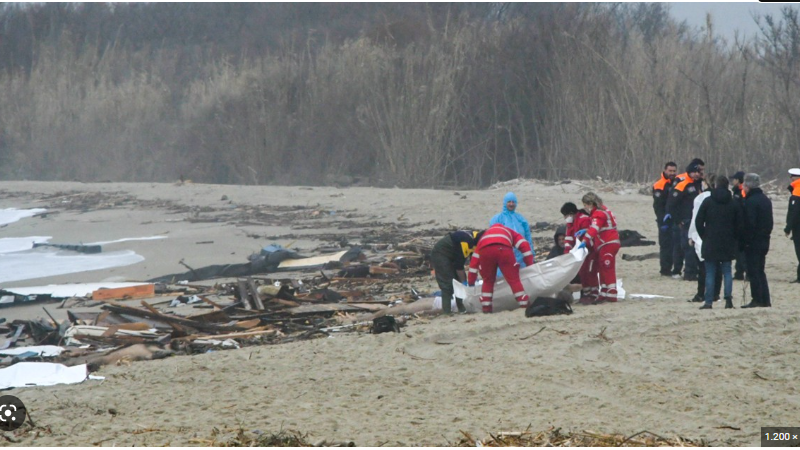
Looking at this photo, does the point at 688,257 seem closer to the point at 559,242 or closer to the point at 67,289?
the point at 559,242

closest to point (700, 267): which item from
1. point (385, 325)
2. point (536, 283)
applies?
point (536, 283)

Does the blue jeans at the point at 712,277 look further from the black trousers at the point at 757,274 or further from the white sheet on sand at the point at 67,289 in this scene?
the white sheet on sand at the point at 67,289

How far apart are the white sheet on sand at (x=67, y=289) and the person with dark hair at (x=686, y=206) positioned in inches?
306

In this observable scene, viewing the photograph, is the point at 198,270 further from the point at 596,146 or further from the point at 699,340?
the point at 596,146

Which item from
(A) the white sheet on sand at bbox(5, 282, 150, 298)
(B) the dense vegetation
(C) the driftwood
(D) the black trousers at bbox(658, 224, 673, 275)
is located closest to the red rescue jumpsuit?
(D) the black trousers at bbox(658, 224, 673, 275)

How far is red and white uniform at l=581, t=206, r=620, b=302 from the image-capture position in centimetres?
1042

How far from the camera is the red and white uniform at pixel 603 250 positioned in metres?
10.4

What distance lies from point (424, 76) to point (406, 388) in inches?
995

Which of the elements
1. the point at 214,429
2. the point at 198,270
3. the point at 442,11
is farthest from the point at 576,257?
the point at 442,11

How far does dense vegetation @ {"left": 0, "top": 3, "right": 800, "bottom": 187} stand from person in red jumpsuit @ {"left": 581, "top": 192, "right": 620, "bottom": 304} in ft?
55.8

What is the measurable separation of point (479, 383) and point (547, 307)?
7.75 feet

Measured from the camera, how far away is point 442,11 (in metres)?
42.2

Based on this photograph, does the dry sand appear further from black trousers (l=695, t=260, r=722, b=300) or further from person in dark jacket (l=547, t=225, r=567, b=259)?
person in dark jacket (l=547, t=225, r=567, b=259)

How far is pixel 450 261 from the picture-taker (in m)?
10.7
